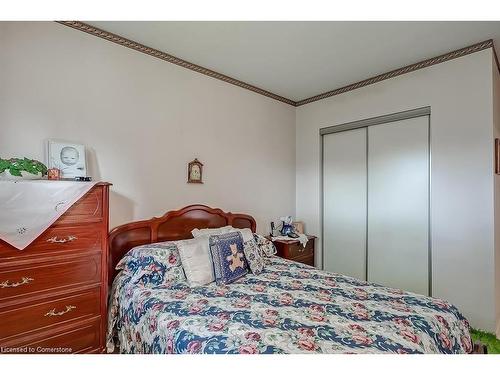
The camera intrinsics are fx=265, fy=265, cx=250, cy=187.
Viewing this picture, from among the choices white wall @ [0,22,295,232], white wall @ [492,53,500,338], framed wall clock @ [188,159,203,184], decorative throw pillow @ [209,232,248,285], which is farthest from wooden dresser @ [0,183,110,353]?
white wall @ [492,53,500,338]

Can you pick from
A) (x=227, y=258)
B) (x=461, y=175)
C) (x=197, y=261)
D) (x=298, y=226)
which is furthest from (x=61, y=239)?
(x=461, y=175)

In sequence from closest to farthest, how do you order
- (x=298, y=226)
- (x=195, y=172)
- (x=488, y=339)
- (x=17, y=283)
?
1. (x=17, y=283)
2. (x=488, y=339)
3. (x=195, y=172)
4. (x=298, y=226)

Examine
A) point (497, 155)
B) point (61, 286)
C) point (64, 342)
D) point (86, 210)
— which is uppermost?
point (497, 155)

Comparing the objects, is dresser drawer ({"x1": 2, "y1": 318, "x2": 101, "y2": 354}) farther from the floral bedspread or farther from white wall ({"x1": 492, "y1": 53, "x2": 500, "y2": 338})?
white wall ({"x1": 492, "y1": 53, "x2": 500, "y2": 338})

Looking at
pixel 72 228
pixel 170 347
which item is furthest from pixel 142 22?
pixel 170 347

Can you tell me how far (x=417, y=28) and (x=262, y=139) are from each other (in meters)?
1.86

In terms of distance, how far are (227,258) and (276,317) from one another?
0.71 meters

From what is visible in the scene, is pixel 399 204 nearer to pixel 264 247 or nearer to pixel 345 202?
pixel 345 202

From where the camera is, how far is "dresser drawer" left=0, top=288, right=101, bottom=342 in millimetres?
1386

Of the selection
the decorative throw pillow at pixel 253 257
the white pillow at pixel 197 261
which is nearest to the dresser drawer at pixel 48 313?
the white pillow at pixel 197 261

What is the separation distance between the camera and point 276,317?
144 centimetres

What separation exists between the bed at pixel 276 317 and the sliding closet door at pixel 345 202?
4.23 ft

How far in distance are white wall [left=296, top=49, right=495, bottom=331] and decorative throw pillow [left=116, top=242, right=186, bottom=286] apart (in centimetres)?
245
